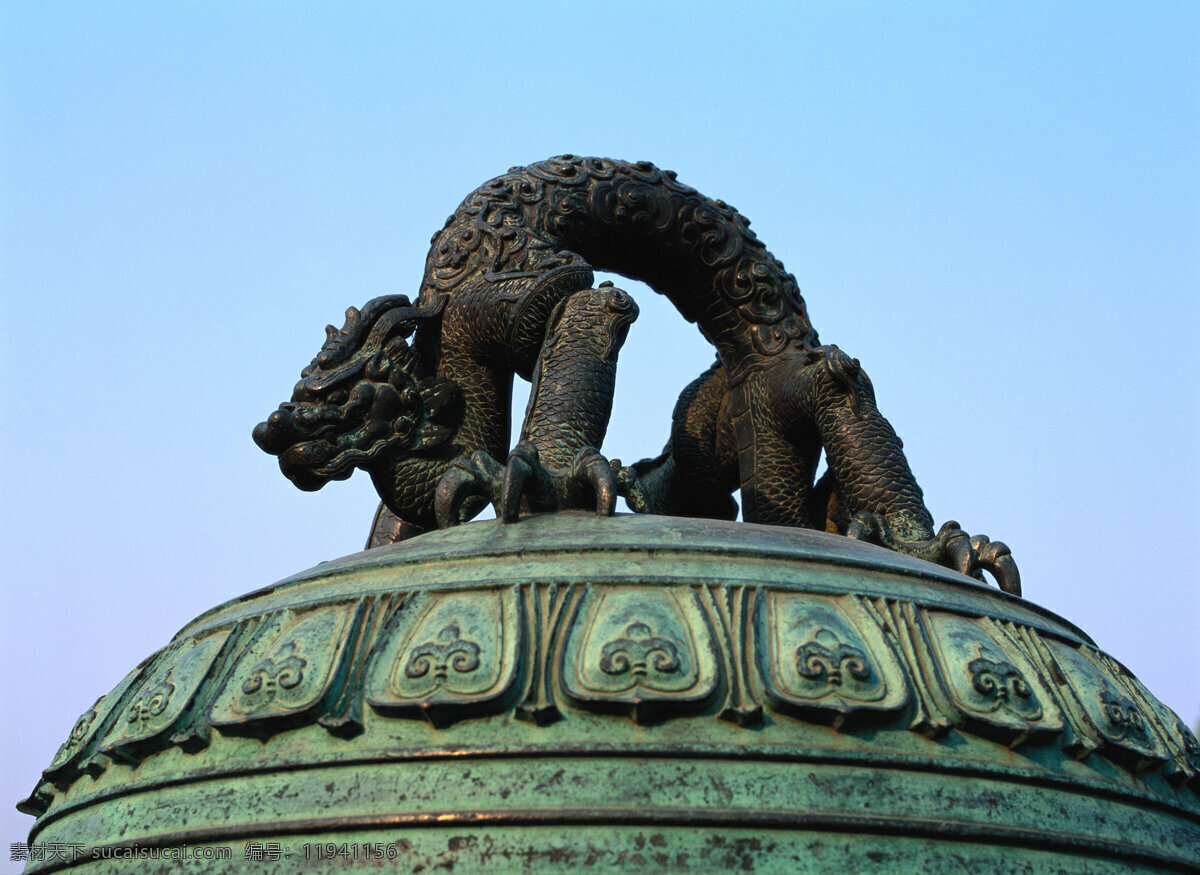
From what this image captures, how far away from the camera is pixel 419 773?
3.22 m

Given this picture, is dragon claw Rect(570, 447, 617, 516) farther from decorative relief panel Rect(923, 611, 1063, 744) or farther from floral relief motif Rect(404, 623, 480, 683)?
decorative relief panel Rect(923, 611, 1063, 744)

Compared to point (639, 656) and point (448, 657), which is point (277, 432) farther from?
point (639, 656)

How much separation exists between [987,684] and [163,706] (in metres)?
2.28

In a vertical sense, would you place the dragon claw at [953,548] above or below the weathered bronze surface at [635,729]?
above

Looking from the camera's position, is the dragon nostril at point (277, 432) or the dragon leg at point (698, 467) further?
the dragon leg at point (698, 467)

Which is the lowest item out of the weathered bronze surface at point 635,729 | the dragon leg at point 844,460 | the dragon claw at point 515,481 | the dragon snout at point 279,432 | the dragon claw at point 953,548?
the weathered bronze surface at point 635,729

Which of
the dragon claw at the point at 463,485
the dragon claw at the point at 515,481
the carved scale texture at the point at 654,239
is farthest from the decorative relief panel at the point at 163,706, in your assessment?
the carved scale texture at the point at 654,239

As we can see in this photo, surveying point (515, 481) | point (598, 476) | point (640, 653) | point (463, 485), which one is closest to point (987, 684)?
point (640, 653)

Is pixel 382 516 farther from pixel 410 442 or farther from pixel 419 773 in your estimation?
pixel 419 773

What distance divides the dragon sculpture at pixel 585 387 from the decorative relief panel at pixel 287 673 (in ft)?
2.49

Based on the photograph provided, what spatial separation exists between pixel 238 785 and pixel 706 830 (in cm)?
122

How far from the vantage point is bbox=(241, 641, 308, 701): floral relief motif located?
3520 millimetres

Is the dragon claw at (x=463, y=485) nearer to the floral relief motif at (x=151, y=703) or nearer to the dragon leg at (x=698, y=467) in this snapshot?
the floral relief motif at (x=151, y=703)

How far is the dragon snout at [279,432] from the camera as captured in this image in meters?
4.98
